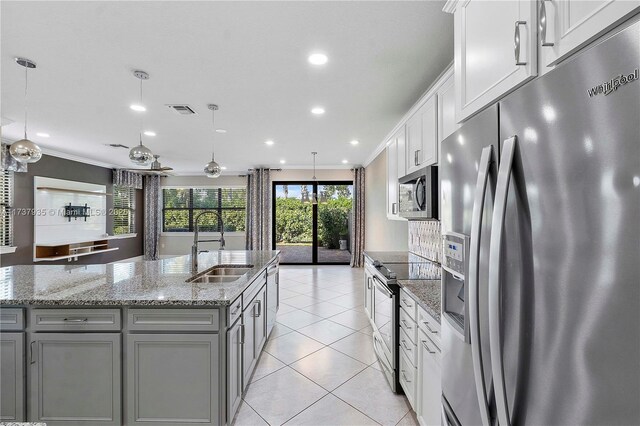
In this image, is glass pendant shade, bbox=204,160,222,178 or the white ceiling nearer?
the white ceiling

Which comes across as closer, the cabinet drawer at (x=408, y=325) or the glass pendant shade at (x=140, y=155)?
the cabinet drawer at (x=408, y=325)

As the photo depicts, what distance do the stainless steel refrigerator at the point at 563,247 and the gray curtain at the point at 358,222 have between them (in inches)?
256

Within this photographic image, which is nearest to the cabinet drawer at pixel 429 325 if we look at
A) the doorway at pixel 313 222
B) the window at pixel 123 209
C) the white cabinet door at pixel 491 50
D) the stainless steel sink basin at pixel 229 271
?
the white cabinet door at pixel 491 50

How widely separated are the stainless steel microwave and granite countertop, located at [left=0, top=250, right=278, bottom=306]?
4.93 ft

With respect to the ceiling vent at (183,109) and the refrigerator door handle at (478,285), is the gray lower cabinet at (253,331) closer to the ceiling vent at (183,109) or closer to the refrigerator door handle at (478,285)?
the refrigerator door handle at (478,285)

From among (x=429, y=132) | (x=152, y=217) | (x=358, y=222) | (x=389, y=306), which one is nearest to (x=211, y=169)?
(x=429, y=132)

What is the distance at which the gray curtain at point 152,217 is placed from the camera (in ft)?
27.2

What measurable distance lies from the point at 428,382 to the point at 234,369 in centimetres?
121

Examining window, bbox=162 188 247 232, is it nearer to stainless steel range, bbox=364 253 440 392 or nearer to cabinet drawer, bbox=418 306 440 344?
stainless steel range, bbox=364 253 440 392

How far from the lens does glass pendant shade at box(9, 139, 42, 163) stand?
2537mm

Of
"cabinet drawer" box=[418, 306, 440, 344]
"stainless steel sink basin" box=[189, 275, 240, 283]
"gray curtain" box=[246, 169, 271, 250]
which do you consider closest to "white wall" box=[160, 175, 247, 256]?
"gray curtain" box=[246, 169, 271, 250]

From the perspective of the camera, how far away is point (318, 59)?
2.30 m

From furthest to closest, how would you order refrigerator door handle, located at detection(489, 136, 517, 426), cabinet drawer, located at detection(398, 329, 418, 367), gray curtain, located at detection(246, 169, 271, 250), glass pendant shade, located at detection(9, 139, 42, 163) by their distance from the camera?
gray curtain, located at detection(246, 169, 271, 250) → glass pendant shade, located at detection(9, 139, 42, 163) → cabinet drawer, located at detection(398, 329, 418, 367) → refrigerator door handle, located at detection(489, 136, 517, 426)

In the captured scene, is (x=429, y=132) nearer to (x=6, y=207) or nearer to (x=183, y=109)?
(x=183, y=109)
